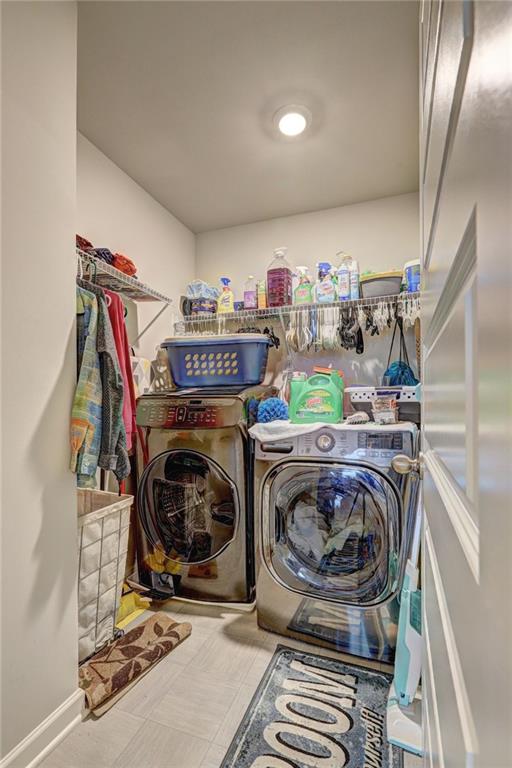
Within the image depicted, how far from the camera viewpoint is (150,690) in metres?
1.35

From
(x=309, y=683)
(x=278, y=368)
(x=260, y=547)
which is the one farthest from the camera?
(x=278, y=368)

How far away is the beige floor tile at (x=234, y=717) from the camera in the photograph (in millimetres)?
1166

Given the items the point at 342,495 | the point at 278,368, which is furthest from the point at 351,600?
the point at 278,368

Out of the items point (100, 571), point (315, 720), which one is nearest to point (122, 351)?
point (100, 571)

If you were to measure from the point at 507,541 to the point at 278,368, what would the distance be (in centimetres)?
236

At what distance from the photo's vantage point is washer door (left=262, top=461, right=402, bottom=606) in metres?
1.44

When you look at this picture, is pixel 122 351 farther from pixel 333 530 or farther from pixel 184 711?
pixel 184 711

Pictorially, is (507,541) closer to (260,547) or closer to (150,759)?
(150,759)

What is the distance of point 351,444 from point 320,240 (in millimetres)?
1660

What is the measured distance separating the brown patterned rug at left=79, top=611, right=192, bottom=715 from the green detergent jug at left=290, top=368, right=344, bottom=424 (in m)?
1.10

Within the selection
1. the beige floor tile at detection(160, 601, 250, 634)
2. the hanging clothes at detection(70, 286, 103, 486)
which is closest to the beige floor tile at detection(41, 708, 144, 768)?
the beige floor tile at detection(160, 601, 250, 634)

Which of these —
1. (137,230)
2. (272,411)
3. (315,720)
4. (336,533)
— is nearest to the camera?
(315,720)

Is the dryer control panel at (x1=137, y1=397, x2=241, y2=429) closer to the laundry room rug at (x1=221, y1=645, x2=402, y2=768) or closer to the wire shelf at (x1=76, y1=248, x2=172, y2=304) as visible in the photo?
the wire shelf at (x1=76, y1=248, x2=172, y2=304)

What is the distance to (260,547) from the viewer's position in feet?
5.38
